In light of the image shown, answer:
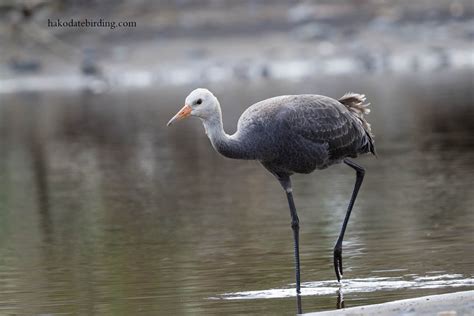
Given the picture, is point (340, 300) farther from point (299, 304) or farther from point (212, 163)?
point (212, 163)

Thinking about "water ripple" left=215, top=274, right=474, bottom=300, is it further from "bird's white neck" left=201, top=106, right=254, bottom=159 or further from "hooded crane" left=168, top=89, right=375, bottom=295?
"bird's white neck" left=201, top=106, right=254, bottom=159

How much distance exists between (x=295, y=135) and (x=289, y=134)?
0.06 meters

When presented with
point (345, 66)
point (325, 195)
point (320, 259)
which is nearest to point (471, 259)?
point (320, 259)

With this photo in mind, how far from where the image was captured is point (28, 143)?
80.5ft

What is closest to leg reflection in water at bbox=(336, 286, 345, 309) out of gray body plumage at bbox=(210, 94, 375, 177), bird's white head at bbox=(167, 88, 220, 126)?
gray body plumage at bbox=(210, 94, 375, 177)

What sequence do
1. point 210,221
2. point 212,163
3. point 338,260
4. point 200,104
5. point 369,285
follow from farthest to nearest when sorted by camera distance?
point 212,163 → point 210,221 → point 338,260 → point 369,285 → point 200,104

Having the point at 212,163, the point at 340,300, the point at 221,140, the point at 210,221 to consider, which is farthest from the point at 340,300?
the point at 212,163

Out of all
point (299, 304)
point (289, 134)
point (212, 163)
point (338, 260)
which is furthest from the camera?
point (212, 163)

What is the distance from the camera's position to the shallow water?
10578mm

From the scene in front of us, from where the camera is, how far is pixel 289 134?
35.2 feet

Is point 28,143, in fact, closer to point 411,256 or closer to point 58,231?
point 58,231

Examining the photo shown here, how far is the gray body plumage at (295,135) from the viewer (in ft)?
35.0

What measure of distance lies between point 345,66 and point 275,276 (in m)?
24.8

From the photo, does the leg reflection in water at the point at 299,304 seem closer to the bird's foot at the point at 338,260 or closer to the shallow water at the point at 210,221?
the shallow water at the point at 210,221
